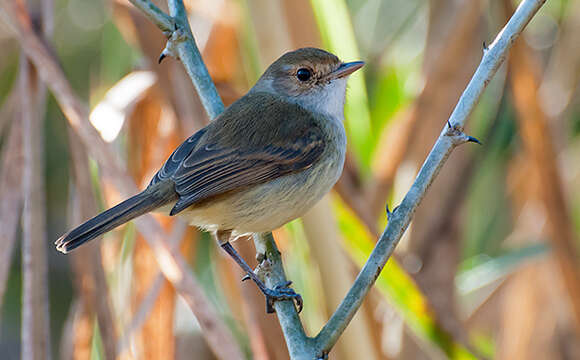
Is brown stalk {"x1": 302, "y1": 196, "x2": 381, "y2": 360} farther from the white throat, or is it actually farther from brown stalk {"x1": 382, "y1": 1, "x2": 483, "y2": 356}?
brown stalk {"x1": 382, "y1": 1, "x2": 483, "y2": 356}

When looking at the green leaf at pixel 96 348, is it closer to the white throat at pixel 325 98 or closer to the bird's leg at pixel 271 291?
the bird's leg at pixel 271 291

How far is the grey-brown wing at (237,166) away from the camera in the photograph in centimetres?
227

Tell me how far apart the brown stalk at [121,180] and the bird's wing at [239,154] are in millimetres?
168

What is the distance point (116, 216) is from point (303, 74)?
105cm

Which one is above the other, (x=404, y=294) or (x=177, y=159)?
(x=177, y=159)

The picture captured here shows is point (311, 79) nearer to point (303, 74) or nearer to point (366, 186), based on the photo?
point (303, 74)

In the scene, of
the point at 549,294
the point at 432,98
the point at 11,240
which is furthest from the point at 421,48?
the point at 11,240

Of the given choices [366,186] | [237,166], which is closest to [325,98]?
[366,186]

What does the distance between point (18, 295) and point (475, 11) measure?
359cm

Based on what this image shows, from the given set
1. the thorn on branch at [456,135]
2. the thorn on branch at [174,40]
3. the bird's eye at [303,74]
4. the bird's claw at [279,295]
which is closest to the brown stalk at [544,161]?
the bird's eye at [303,74]

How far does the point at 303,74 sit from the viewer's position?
271cm

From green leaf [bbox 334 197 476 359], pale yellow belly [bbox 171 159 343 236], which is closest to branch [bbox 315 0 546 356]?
pale yellow belly [bbox 171 159 343 236]

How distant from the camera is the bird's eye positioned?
270 centimetres

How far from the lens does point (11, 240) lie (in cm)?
220
